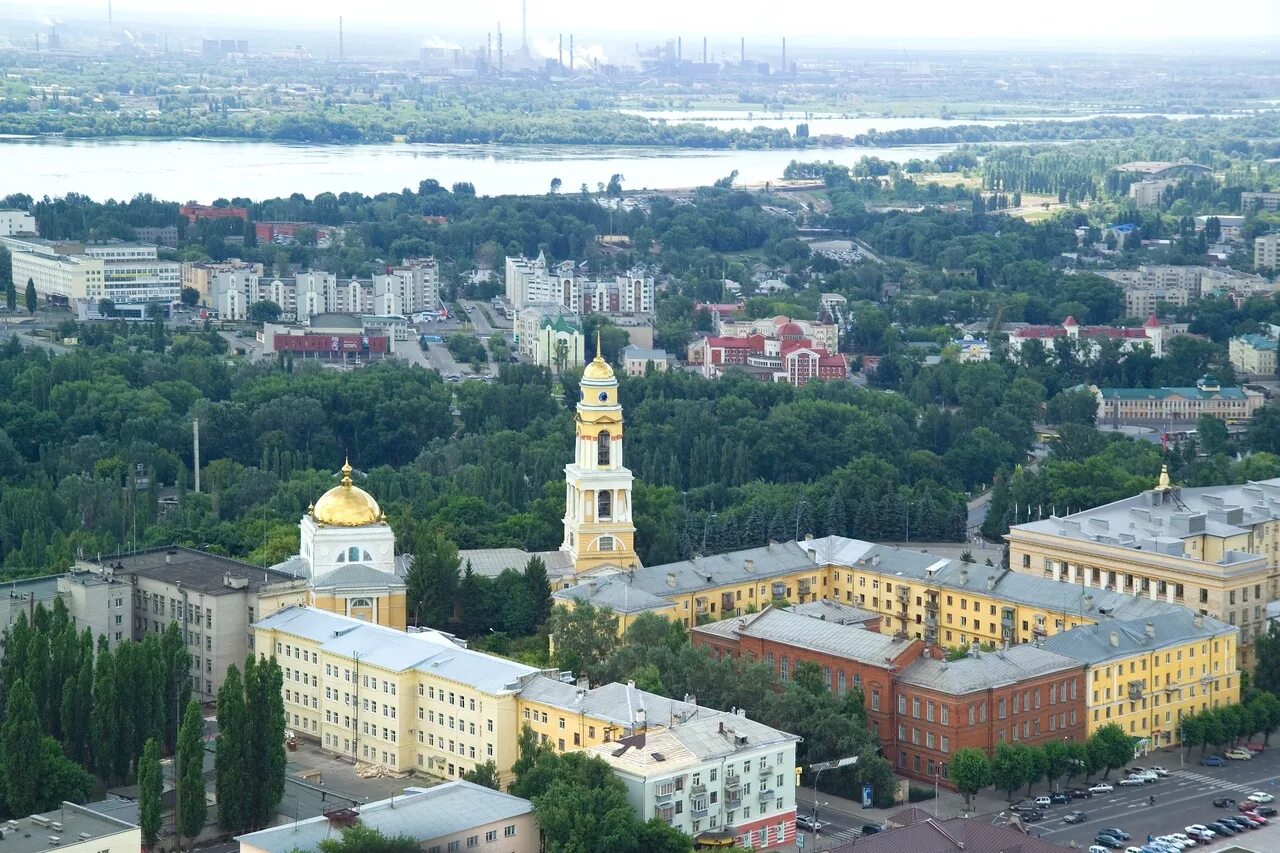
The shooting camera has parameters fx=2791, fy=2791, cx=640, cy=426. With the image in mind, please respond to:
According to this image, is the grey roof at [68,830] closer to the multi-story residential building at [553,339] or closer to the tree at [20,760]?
the tree at [20,760]

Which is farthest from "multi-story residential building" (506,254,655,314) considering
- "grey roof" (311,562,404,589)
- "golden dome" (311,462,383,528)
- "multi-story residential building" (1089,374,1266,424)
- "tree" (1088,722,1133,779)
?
"tree" (1088,722,1133,779)

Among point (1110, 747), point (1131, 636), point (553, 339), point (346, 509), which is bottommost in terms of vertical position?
point (553, 339)

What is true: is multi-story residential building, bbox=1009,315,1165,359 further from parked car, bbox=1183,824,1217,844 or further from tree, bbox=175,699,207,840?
tree, bbox=175,699,207,840

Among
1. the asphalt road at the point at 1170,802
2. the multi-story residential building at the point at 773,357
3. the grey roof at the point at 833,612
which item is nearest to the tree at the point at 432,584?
the grey roof at the point at 833,612

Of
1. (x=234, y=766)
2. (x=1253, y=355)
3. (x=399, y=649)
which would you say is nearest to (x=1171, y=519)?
(x=399, y=649)

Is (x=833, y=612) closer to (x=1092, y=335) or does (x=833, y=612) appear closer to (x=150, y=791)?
(x=150, y=791)

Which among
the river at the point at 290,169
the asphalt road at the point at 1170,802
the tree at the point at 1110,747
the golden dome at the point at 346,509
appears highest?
the golden dome at the point at 346,509

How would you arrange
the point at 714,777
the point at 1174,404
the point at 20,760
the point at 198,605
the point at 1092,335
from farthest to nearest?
the point at 1092,335 → the point at 1174,404 → the point at 198,605 → the point at 20,760 → the point at 714,777
